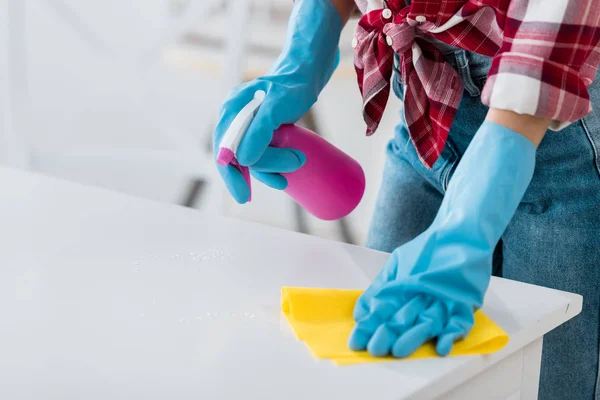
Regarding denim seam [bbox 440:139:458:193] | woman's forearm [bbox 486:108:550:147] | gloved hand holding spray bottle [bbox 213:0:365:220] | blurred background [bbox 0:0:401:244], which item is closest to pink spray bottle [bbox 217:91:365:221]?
gloved hand holding spray bottle [bbox 213:0:365:220]

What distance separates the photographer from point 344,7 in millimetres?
947

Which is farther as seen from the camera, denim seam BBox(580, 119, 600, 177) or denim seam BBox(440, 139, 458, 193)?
denim seam BBox(440, 139, 458, 193)

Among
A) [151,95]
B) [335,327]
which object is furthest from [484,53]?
[151,95]

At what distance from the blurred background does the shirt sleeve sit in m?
1.67

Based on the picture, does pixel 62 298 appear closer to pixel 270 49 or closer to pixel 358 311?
pixel 358 311

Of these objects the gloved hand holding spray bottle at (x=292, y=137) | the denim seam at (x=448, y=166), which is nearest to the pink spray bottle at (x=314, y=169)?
the gloved hand holding spray bottle at (x=292, y=137)

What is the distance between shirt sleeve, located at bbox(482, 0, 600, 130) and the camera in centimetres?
63

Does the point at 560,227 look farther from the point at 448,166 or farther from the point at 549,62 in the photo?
the point at 549,62

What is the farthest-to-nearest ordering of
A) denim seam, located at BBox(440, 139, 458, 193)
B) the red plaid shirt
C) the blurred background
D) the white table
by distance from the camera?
1. the blurred background
2. denim seam, located at BBox(440, 139, 458, 193)
3. the red plaid shirt
4. the white table

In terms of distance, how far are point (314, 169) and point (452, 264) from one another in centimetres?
29

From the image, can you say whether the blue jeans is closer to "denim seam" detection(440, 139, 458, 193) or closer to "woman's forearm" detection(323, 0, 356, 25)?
"denim seam" detection(440, 139, 458, 193)

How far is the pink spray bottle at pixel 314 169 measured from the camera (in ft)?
2.72

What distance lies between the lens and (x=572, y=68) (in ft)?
2.11

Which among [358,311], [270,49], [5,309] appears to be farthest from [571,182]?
[270,49]
